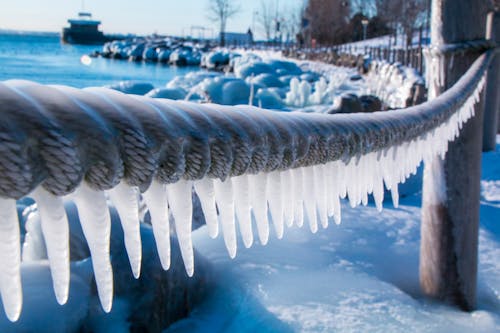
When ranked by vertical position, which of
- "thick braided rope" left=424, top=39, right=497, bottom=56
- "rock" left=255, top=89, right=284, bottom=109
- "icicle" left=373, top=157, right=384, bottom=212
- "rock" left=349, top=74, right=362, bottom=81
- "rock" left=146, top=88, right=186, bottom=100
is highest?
"thick braided rope" left=424, top=39, right=497, bottom=56

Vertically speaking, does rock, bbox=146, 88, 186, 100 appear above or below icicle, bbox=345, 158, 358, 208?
below

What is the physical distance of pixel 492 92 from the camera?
525cm

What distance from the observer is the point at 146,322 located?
2.20 meters

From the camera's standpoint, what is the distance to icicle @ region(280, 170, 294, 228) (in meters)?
0.89

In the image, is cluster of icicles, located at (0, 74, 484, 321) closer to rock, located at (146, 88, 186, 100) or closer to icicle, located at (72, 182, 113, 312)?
icicle, located at (72, 182, 113, 312)

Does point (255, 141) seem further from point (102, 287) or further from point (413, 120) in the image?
point (413, 120)

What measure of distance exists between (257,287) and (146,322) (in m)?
0.61

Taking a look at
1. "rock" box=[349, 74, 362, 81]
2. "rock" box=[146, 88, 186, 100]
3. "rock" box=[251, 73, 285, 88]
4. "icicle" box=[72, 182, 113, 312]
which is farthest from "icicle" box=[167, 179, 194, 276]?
"rock" box=[349, 74, 362, 81]

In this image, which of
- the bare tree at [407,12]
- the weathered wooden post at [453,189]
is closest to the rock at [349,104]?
the weathered wooden post at [453,189]

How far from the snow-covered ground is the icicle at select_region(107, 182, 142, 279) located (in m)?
1.75

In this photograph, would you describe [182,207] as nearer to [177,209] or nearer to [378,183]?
[177,209]

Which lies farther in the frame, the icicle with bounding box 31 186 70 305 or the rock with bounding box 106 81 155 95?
the rock with bounding box 106 81 155 95

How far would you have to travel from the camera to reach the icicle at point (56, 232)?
20.7 inches

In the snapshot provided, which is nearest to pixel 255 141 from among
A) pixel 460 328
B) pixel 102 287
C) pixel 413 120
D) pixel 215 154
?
pixel 215 154
